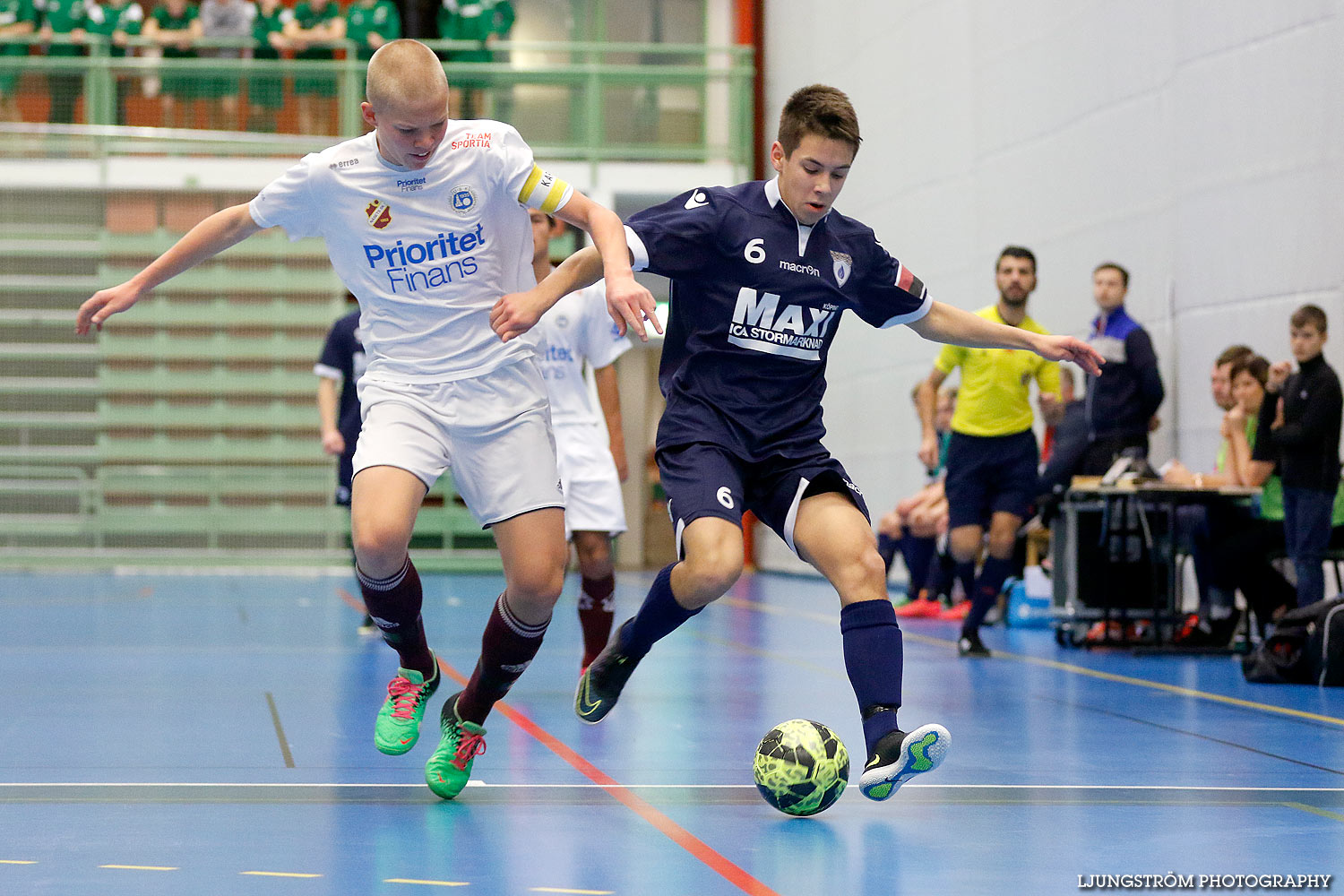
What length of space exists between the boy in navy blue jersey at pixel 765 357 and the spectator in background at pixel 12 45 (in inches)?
663

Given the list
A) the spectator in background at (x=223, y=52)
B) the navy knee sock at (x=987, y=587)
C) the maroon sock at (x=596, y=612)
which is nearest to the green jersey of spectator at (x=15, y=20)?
the spectator in background at (x=223, y=52)

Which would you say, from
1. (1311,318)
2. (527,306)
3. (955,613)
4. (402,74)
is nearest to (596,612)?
(527,306)

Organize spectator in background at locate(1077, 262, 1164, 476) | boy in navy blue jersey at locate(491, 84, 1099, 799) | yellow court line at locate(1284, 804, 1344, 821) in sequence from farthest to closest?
spectator in background at locate(1077, 262, 1164, 476) → boy in navy blue jersey at locate(491, 84, 1099, 799) → yellow court line at locate(1284, 804, 1344, 821)

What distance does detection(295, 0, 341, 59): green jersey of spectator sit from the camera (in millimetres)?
19719

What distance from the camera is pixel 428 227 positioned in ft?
15.1

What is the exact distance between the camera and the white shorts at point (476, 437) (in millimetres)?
4531

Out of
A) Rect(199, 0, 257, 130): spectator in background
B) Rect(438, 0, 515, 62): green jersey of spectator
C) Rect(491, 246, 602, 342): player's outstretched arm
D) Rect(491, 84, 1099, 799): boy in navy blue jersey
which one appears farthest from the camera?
Rect(438, 0, 515, 62): green jersey of spectator

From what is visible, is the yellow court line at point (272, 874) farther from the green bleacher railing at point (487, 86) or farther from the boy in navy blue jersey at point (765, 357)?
the green bleacher railing at point (487, 86)

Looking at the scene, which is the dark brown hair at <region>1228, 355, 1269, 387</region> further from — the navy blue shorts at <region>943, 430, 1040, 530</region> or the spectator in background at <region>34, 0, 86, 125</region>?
the spectator in background at <region>34, 0, 86, 125</region>

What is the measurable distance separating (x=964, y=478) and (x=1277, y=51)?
143 inches

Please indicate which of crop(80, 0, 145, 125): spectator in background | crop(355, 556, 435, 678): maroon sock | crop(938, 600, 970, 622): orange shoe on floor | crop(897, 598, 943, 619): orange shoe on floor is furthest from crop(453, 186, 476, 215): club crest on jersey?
crop(80, 0, 145, 125): spectator in background

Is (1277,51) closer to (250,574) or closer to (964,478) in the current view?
(964,478)

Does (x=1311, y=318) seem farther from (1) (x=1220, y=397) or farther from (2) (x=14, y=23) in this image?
(2) (x=14, y=23)

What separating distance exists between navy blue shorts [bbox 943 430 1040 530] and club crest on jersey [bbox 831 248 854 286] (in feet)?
15.4
